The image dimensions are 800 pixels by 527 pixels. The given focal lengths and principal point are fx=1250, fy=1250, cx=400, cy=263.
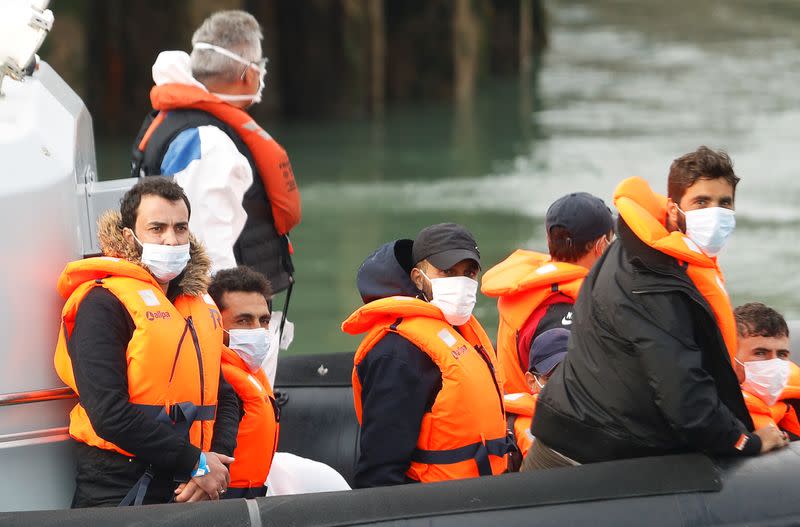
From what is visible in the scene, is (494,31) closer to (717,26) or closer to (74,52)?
(717,26)

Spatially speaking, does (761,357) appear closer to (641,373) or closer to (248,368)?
(641,373)

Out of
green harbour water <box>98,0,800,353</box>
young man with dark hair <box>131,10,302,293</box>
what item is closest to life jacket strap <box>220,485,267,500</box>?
young man with dark hair <box>131,10,302,293</box>

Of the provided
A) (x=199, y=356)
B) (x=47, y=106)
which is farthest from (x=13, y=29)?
(x=199, y=356)

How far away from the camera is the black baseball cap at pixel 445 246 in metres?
3.53

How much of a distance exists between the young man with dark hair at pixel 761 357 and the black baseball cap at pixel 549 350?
0.54m

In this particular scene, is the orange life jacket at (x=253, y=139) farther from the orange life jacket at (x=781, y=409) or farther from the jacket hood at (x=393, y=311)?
the orange life jacket at (x=781, y=409)

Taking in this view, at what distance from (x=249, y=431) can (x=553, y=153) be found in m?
9.38

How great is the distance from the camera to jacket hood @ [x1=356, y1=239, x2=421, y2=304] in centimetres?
365

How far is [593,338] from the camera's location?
330 cm

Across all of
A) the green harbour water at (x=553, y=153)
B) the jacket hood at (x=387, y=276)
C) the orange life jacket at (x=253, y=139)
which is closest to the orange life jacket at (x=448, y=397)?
the jacket hood at (x=387, y=276)

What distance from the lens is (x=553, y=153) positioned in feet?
41.9

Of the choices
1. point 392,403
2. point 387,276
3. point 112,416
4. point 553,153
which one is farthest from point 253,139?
point 553,153

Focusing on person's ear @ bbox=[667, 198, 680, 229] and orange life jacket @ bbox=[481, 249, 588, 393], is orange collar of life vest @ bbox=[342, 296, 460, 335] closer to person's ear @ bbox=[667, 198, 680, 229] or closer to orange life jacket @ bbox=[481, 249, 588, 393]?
orange life jacket @ bbox=[481, 249, 588, 393]

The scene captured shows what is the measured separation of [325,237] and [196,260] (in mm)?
6282
